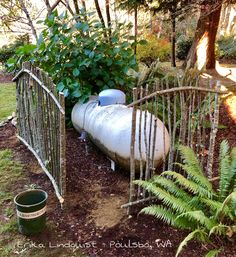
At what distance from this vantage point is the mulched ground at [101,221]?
2553 mm

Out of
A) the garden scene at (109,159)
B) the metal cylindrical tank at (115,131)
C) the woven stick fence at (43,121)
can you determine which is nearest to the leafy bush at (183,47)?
the garden scene at (109,159)

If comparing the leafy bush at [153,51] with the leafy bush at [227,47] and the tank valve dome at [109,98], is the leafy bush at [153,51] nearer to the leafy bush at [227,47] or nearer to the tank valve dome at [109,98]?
the leafy bush at [227,47]

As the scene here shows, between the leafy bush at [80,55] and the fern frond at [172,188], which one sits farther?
the leafy bush at [80,55]

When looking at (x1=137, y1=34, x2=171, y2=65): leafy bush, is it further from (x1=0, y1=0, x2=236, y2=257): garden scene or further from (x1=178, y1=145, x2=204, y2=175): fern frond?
(x1=178, y1=145, x2=204, y2=175): fern frond

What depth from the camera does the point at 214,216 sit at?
101 inches

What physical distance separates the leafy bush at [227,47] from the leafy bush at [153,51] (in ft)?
6.55

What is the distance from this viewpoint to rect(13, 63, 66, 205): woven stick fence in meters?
3.17

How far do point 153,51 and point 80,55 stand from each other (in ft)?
22.4

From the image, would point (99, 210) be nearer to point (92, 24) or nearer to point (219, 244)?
point (219, 244)

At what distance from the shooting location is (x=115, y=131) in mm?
3662

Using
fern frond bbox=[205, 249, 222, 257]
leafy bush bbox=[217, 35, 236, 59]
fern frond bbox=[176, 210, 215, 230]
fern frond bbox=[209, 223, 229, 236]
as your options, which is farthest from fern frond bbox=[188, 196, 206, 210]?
leafy bush bbox=[217, 35, 236, 59]

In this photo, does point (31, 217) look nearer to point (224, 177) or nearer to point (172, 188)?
point (172, 188)

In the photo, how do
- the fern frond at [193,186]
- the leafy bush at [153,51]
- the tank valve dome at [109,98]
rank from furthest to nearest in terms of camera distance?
the leafy bush at [153,51] < the tank valve dome at [109,98] < the fern frond at [193,186]

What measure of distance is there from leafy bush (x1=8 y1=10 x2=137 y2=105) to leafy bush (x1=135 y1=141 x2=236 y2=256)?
8.11ft
